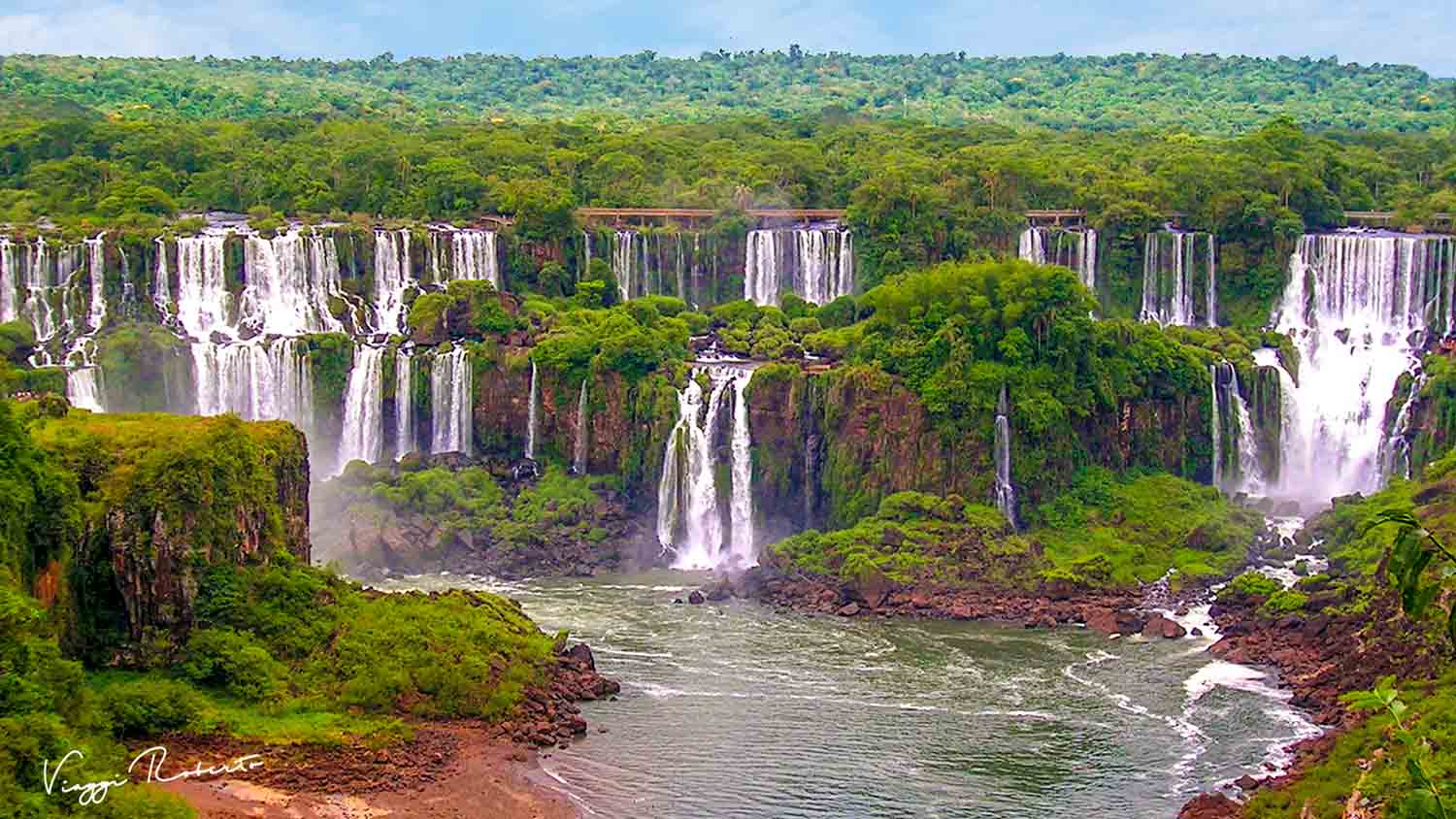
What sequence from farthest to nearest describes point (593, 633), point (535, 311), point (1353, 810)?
point (535, 311) < point (593, 633) < point (1353, 810)

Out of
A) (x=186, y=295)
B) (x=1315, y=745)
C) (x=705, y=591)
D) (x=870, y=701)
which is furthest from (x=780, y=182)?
(x=1315, y=745)

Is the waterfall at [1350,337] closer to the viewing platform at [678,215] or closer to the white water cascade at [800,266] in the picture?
the white water cascade at [800,266]

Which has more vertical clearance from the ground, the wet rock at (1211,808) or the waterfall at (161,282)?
the waterfall at (161,282)

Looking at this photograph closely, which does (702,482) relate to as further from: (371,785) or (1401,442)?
(371,785)

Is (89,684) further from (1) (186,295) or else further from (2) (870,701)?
(1) (186,295)

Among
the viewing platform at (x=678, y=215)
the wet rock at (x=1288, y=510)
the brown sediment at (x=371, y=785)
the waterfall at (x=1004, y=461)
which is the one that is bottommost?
the brown sediment at (x=371, y=785)

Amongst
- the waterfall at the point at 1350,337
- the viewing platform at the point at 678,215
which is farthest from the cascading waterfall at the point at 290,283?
the waterfall at the point at 1350,337

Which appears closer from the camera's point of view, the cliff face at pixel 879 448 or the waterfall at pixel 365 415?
the cliff face at pixel 879 448

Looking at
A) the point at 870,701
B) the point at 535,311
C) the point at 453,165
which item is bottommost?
the point at 870,701
